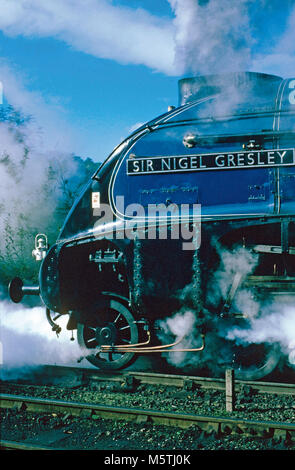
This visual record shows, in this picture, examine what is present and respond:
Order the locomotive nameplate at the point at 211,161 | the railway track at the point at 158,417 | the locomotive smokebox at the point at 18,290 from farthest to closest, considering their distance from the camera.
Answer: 1. the locomotive smokebox at the point at 18,290
2. the locomotive nameplate at the point at 211,161
3. the railway track at the point at 158,417

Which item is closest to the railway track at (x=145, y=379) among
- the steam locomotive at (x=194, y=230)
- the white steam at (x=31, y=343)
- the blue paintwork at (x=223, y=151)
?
the steam locomotive at (x=194, y=230)

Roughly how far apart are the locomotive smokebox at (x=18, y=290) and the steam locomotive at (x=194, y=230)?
498mm

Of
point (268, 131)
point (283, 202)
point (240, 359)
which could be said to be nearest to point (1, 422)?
point (240, 359)

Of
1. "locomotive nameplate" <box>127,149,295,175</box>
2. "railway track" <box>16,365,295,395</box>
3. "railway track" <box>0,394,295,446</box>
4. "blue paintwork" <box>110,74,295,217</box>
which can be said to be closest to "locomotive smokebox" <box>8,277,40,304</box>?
"railway track" <box>16,365,295,395</box>

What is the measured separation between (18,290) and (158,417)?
2726 millimetres

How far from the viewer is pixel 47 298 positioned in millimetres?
5793

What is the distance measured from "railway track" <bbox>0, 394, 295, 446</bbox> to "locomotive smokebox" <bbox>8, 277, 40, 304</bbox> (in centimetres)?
144

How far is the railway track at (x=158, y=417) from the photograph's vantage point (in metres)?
3.93

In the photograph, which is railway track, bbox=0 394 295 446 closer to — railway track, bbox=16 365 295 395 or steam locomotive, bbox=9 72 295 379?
railway track, bbox=16 365 295 395

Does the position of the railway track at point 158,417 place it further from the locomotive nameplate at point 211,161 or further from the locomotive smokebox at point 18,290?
the locomotive nameplate at point 211,161

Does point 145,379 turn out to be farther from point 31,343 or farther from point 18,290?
point 31,343

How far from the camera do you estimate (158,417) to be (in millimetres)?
4309

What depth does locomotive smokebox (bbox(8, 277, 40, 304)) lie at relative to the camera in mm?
6102

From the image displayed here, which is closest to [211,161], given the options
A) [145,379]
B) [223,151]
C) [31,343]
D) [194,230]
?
[223,151]
